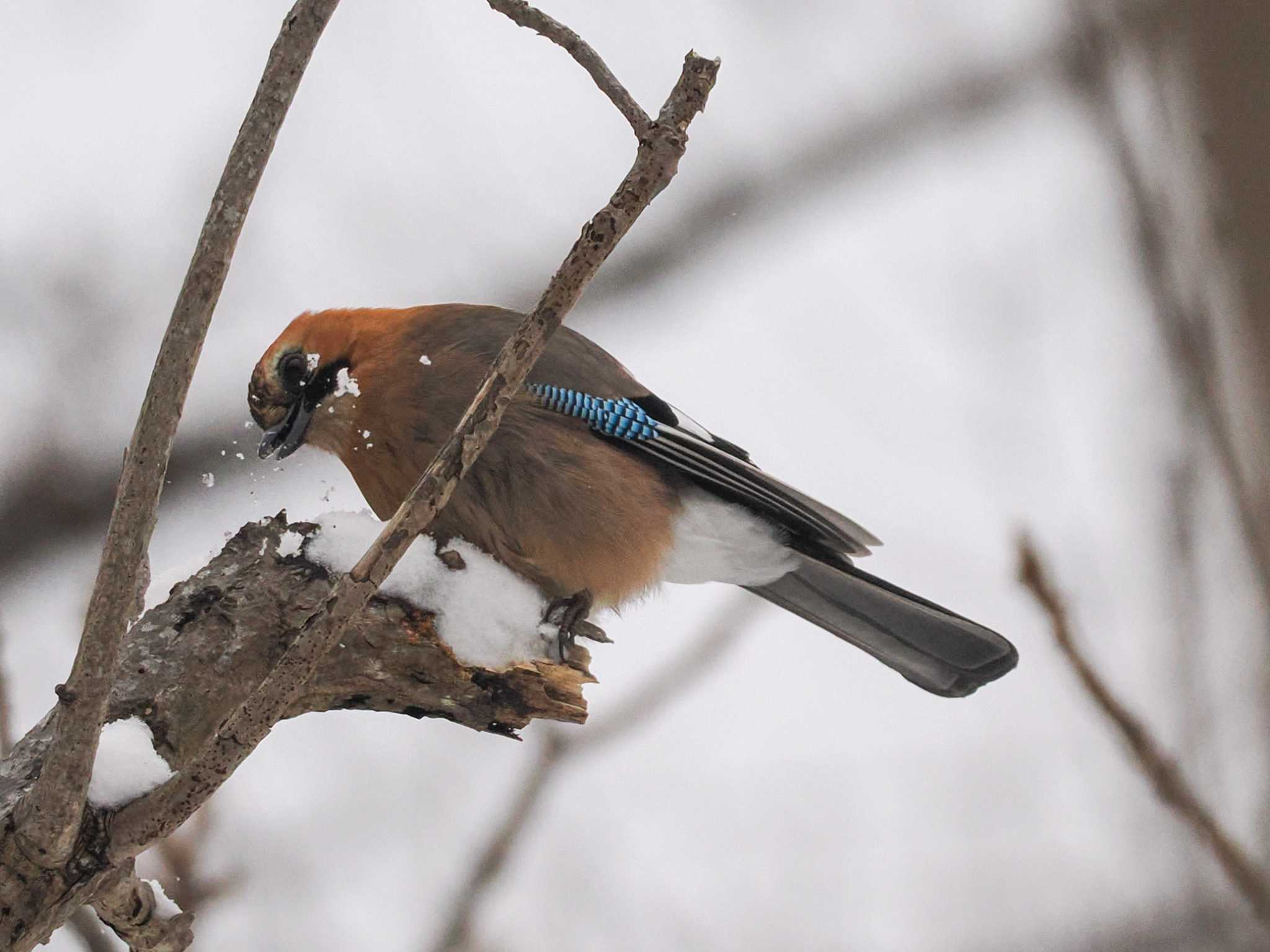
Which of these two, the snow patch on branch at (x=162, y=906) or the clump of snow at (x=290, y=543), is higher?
the clump of snow at (x=290, y=543)

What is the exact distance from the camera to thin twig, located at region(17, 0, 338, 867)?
218cm

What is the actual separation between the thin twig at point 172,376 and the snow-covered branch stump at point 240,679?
33cm

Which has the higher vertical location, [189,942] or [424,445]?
[424,445]

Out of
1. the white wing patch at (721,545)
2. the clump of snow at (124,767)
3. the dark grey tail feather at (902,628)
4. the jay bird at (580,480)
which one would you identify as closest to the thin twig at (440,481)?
the clump of snow at (124,767)

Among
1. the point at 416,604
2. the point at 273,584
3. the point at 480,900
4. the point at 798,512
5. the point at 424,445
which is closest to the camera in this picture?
the point at 273,584

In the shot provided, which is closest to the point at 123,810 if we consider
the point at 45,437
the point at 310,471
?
the point at 310,471

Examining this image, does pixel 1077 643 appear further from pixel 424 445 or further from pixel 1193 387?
pixel 424 445

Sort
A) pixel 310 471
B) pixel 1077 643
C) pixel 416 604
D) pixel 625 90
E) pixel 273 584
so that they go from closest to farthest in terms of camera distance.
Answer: pixel 1077 643
pixel 625 90
pixel 273 584
pixel 416 604
pixel 310 471

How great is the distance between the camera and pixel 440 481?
7.74 ft

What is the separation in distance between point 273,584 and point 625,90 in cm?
134

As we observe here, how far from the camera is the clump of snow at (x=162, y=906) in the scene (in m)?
2.75

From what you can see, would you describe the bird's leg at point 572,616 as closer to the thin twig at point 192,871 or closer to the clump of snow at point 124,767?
the thin twig at point 192,871

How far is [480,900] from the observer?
12.4 ft

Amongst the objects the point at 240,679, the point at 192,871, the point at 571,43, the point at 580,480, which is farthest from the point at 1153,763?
the point at 580,480
